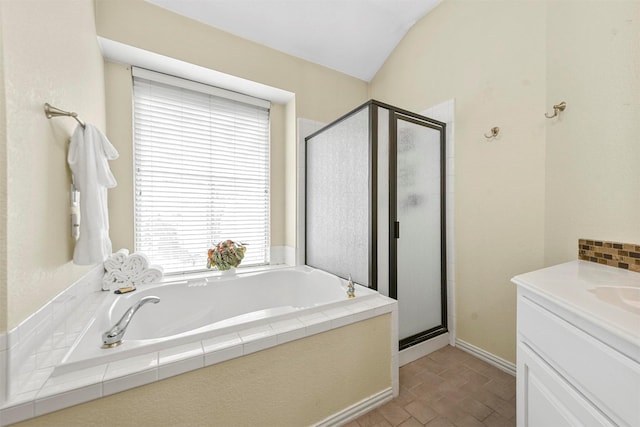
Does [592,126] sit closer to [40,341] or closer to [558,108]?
[558,108]

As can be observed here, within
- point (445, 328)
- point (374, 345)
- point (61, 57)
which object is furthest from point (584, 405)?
point (61, 57)

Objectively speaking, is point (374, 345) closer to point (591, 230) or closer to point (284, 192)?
point (591, 230)

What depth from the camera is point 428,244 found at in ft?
6.72

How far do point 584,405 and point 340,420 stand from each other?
3.54 feet

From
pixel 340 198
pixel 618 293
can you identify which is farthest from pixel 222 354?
pixel 618 293

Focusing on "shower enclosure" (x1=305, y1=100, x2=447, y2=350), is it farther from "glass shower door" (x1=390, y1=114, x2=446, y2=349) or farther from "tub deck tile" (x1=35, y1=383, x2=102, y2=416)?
"tub deck tile" (x1=35, y1=383, x2=102, y2=416)

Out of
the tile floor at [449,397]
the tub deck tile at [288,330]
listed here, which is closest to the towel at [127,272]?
the tub deck tile at [288,330]

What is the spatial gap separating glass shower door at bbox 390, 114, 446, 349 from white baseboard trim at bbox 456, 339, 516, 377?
7.9 inches

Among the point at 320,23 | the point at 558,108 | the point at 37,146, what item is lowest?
the point at 37,146

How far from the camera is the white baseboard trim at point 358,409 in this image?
1306mm

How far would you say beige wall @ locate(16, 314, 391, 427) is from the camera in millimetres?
896

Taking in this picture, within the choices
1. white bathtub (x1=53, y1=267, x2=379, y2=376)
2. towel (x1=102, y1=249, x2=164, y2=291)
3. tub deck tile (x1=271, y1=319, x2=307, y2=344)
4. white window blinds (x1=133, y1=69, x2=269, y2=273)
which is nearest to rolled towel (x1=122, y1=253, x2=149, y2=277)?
towel (x1=102, y1=249, x2=164, y2=291)

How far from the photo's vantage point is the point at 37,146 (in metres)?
1.00

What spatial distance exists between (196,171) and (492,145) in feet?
8.29
